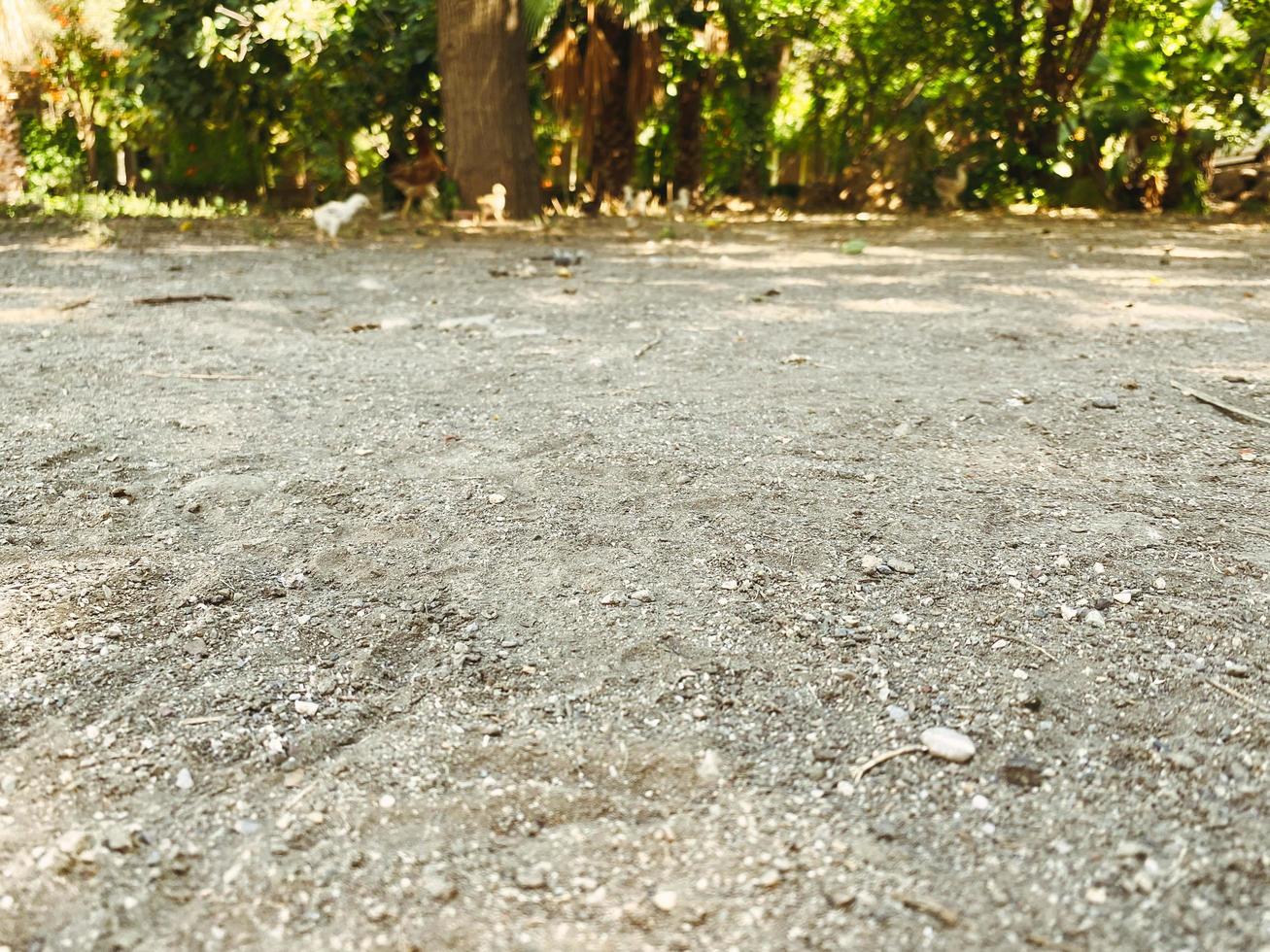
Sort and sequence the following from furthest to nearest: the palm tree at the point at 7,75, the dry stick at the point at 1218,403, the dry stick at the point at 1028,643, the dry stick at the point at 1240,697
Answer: the palm tree at the point at 7,75, the dry stick at the point at 1218,403, the dry stick at the point at 1028,643, the dry stick at the point at 1240,697

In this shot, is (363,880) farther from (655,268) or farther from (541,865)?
(655,268)

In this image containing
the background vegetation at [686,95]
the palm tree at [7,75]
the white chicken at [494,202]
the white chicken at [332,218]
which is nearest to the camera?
the white chicken at [332,218]

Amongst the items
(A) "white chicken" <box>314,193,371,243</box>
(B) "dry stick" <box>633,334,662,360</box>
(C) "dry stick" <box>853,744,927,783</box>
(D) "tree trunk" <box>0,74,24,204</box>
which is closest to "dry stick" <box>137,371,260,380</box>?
(B) "dry stick" <box>633,334,662,360</box>

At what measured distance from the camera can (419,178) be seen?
8203mm

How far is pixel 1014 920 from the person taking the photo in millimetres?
1204

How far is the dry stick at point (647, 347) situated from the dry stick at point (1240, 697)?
7.66 ft

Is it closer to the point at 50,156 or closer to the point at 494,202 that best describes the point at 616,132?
the point at 494,202

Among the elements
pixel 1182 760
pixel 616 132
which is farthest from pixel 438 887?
pixel 616 132

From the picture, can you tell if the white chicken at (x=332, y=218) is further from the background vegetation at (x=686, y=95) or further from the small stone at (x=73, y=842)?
the small stone at (x=73, y=842)

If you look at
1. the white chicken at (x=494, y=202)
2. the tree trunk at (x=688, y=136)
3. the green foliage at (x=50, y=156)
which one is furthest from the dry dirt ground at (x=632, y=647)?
the green foliage at (x=50, y=156)

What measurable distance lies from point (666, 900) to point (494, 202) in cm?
683

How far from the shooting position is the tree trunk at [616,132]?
843cm

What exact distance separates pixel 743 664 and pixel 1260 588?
977 millimetres

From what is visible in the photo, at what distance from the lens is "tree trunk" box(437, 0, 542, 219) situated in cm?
718
